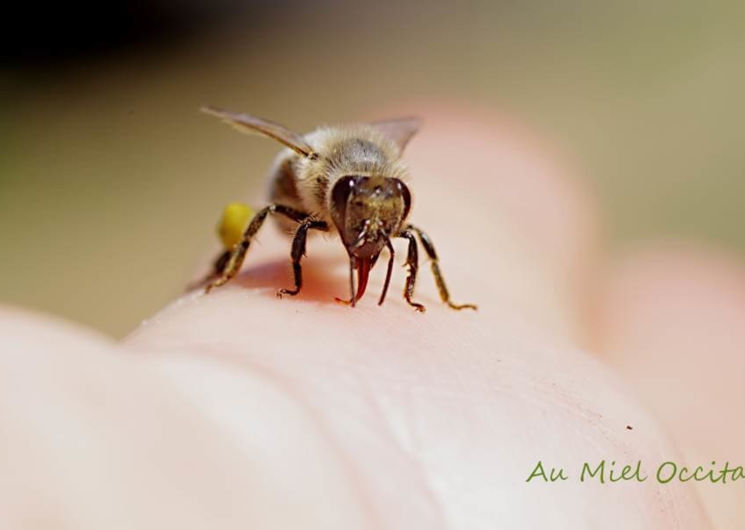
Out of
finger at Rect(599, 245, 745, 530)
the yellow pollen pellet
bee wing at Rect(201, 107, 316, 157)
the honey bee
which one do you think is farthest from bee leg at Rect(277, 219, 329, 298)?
finger at Rect(599, 245, 745, 530)

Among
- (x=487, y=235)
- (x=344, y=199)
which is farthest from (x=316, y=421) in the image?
(x=487, y=235)

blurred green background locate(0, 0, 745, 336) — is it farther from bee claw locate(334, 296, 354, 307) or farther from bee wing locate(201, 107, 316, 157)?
bee claw locate(334, 296, 354, 307)

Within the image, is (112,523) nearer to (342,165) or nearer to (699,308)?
(342,165)

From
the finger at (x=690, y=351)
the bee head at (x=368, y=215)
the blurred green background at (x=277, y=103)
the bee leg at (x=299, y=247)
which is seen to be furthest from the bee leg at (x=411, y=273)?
the blurred green background at (x=277, y=103)

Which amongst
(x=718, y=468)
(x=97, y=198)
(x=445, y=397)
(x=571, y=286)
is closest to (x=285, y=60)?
(x=97, y=198)

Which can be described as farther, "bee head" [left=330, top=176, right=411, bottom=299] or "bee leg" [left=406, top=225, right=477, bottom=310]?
"bee leg" [left=406, top=225, right=477, bottom=310]
